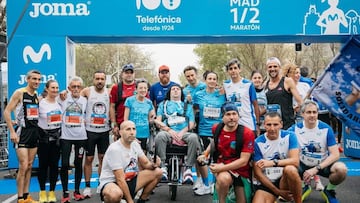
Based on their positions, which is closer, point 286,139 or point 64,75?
point 286,139

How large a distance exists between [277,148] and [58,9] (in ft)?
17.2

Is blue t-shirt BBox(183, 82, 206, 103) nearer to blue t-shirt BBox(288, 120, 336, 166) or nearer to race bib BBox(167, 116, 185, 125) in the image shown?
race bib BBox(167, 116, 185, 125)

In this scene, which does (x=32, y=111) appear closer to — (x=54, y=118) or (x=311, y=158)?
(x=54, y=118)

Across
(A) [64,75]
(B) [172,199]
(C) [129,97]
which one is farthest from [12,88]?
(B) [172,199]

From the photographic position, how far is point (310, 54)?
34406mm

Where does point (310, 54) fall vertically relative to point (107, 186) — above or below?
above

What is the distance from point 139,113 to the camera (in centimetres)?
654

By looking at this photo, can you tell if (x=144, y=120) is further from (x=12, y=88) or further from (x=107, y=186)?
(x=12, y=88)

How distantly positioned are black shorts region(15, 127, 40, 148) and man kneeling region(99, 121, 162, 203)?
1.41 meters

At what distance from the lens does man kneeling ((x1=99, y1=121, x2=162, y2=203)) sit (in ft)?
16.3

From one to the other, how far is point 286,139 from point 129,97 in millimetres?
2557

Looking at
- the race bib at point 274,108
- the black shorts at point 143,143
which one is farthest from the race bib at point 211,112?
the black shorts at point 143,143

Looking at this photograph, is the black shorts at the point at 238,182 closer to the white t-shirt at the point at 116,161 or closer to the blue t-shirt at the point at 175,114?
the white t-shirt at the point at 116,161

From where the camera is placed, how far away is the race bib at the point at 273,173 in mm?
4949
